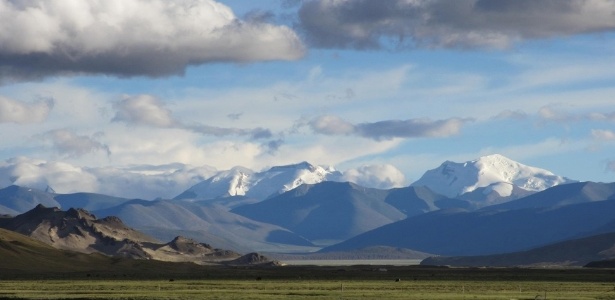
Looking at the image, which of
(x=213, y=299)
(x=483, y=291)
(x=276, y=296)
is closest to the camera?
(x=213, y=299)

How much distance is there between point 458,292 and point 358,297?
2433 cm

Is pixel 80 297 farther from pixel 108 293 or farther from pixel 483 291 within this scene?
pixel 483 291

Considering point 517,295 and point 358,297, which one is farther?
point 517,295

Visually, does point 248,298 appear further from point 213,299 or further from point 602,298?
point 602,298

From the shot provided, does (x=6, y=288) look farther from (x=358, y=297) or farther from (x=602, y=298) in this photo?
(x=602, y=298)

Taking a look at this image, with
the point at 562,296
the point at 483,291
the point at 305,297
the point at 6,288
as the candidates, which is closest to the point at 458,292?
the point at 483,291

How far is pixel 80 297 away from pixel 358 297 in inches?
1282

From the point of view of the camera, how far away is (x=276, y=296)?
142500mm

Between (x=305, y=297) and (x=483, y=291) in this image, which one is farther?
(x=483, y=291)

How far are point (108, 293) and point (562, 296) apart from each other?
56.2 metres

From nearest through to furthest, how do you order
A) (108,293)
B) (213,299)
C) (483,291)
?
(213,299) → (108,293) → (483,291)

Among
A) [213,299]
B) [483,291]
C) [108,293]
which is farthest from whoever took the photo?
[483,291]

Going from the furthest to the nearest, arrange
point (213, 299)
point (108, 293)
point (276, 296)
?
1. point (108, 293)
2. point (276, 296)
3. point (213, 299)

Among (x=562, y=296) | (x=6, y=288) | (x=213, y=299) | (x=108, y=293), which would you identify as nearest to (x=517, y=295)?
(x=562, y=296)
